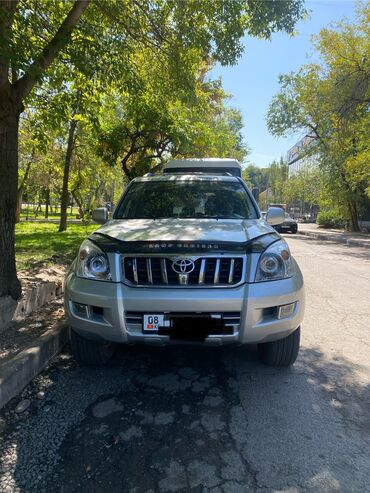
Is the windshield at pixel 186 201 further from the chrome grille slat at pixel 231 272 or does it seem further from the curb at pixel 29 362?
the curb at pixel 29 362

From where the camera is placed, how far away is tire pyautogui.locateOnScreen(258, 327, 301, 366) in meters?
3.41

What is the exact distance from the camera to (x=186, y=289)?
2.90 metres

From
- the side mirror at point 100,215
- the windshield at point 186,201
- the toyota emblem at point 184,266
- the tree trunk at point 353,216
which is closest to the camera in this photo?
the toyota emblem at point 184,266

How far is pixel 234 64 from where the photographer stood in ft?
24.2

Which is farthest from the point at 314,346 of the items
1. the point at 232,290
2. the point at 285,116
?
the point at 285,116

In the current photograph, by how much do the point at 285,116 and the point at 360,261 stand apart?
15919 mm

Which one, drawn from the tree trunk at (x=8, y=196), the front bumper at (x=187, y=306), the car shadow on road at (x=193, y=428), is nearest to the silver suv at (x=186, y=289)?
the front bumper at (x=187, y=306)

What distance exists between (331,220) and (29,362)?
3586cm

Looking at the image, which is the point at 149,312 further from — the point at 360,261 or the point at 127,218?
the point at 360,261

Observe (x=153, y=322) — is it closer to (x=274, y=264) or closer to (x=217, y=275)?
(x=217, y=275)

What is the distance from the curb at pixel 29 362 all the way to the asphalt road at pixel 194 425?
0.32 ft

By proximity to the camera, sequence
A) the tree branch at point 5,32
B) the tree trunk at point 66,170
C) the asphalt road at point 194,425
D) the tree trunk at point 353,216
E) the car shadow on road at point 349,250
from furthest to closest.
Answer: the tree trunk at point 353,216, the tree trunk at point 66,170, the car shadow on road at point 349,250, the tree branch at point 5,32, the asphalt road at point 194,425

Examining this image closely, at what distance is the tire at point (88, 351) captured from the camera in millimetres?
3445

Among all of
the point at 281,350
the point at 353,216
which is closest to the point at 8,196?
the point at 281,350
